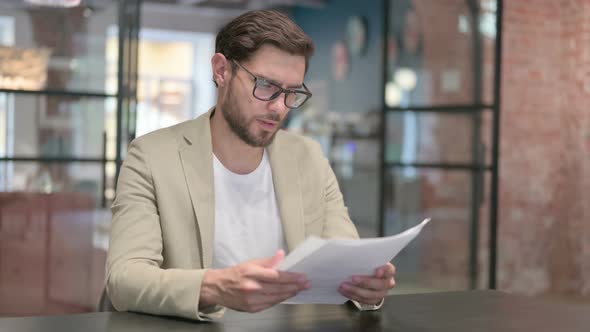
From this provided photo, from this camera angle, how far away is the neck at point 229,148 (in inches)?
76.2

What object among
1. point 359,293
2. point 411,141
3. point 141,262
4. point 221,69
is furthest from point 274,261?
point 411,141

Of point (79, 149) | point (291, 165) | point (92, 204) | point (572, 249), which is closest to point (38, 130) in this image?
point (79, 149)

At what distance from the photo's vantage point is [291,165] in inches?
79.0

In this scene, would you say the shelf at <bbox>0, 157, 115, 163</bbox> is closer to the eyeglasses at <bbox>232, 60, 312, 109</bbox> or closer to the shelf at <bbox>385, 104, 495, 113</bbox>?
the shelf at <bbox>385, 104, 495, 113</bbox>

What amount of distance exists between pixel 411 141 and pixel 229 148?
352cm

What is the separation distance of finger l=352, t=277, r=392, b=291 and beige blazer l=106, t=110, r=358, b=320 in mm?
273

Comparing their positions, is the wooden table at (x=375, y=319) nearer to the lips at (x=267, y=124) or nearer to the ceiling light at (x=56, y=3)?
the lips at (x=267, y=124)

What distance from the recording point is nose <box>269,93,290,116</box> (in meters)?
1.78

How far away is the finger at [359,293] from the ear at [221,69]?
65 centimetres

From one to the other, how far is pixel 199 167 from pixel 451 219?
3.58 m

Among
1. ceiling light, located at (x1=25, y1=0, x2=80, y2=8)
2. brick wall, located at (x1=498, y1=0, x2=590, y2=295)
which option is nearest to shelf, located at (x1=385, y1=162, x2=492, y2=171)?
brick wall, located at (x1=498, y1=0, x2=590, y2=295)

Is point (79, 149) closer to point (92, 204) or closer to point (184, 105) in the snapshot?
point (92, 204)

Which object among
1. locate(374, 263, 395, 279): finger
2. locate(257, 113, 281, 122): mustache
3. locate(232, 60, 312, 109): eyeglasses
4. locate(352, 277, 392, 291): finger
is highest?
locate(232, 60, 312, 109): eyeglasses

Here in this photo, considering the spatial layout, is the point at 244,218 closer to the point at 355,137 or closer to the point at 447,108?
the point at 447,108
